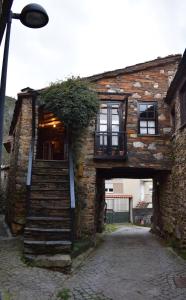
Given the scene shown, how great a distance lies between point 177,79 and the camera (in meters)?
9.93

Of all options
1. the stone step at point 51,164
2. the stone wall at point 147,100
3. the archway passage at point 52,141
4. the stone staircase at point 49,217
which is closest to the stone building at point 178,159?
the stone wall at point 147,100

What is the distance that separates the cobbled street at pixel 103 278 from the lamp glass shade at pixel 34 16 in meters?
4.35

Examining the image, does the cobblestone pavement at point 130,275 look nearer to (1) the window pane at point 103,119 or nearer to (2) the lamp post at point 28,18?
(2) the lamp post at point 28,18

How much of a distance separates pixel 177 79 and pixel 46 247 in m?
6.39

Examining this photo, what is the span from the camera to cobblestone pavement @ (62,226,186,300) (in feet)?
20.0

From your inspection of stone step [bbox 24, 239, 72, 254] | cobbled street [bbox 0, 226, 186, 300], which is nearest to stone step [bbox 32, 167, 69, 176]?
cobbled street [bbox 0, 226, 186, 300]

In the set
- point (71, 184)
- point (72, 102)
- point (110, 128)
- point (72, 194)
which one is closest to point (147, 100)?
point (110, 128)

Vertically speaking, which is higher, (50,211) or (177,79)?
(177,79)

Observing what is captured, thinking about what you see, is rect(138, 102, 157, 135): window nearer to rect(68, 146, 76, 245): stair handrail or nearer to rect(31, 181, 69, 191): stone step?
rect(68, 146, 76, 245): stair handrail

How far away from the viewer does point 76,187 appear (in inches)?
404

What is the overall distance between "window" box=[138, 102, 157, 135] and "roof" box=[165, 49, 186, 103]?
0.63m

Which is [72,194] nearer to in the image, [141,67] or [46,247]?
[46,247]

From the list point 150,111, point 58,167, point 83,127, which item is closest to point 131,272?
point 58,167

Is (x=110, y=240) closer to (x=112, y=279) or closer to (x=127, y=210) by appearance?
(x=112, y=279)
